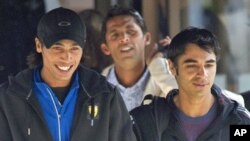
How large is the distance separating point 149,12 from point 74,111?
5.30 ft

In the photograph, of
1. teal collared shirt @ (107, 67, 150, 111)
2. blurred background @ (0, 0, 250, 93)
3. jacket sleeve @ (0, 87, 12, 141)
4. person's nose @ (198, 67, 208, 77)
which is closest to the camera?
jacket sleeve @ (0, 87, 12, 141)

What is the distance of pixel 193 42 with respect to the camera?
3.06 m

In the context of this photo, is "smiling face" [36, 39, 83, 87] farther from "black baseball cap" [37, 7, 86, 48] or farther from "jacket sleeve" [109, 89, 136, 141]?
"jacket sleeve" [109, 89, 136, 141]

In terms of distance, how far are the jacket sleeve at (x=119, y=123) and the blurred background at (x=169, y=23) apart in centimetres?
124

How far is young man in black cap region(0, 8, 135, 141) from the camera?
110 inches

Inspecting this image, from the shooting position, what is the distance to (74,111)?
113 inches

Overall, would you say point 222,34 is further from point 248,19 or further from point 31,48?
point 31,48

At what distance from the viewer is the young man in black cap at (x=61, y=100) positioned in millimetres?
2801

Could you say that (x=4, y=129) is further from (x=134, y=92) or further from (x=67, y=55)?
(x=134, y=92)

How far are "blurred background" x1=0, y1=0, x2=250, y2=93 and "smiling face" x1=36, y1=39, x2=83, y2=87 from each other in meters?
1.11

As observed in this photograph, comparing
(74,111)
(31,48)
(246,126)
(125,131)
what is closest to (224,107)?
(246,126)

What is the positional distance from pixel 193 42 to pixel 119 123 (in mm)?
547

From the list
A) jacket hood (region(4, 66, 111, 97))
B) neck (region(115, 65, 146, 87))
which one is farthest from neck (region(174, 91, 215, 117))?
neck (region(115, 65, 146, 87))

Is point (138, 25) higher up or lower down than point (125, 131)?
higher up
